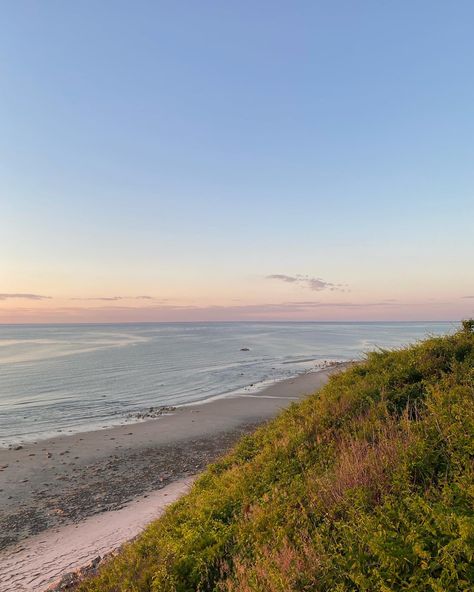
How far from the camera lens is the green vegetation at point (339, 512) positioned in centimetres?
450

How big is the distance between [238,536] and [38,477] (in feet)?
39.3

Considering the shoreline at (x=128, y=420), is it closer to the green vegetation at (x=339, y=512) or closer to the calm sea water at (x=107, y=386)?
the calm sea water at (x=107, y=386)

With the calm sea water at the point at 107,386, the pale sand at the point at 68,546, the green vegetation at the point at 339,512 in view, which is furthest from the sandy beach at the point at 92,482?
the calm sea water at the point at 107,386

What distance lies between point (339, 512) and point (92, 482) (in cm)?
1151

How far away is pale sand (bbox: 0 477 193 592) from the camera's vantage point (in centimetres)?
853

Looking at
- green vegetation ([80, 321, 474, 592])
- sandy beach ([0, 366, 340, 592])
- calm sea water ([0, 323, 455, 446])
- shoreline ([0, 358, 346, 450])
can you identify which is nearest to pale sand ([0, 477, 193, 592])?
sandy beach ([0, 366, 340, 592])

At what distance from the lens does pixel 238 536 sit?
6.41 metres

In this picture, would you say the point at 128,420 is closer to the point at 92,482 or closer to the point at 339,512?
the point at 92,482

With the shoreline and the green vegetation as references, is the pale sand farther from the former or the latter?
the shoreline

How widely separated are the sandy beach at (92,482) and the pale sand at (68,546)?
0.03 m

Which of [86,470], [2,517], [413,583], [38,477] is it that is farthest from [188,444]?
[413,583]

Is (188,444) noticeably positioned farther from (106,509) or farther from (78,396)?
(78,396)

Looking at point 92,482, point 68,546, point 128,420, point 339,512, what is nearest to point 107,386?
point 128,420

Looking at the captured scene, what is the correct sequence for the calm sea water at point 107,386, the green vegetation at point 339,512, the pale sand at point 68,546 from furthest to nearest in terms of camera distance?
the calm sea water at point 107,386 < the pale sand at point 68,546 < the green vegetation at point 339,512
